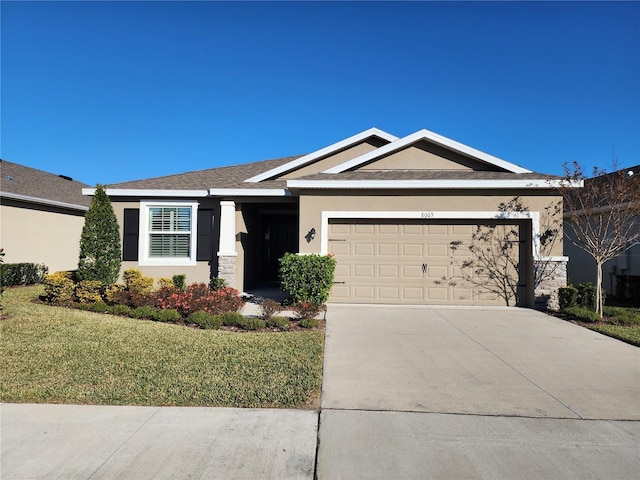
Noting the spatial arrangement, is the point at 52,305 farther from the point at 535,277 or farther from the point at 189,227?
the point at 535,277

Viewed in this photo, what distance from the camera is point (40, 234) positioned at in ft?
49.6

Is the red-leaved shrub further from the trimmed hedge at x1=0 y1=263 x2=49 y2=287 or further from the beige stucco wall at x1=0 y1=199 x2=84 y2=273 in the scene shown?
the beige stucco wall at x1=0 y1=199 x2=84 y2=273

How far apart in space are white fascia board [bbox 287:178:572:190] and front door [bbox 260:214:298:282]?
4902 mm

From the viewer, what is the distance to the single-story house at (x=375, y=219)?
34.3ft

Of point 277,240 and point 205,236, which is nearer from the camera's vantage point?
point 205,236

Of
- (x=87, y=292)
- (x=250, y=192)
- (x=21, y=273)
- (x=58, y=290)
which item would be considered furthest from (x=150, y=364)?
(x=21, y=273)

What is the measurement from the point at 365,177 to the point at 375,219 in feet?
4.06

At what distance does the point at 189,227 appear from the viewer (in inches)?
484

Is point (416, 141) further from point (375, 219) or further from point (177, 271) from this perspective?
point (177, 271)

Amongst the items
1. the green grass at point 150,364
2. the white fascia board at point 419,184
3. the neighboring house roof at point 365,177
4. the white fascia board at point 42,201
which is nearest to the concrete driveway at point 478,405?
the green grass at point 150,364

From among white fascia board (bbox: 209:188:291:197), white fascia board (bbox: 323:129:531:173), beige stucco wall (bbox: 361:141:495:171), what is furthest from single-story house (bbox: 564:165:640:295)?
white fascia board (bbox: 209:188:291:197)

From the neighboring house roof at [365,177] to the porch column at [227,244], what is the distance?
501mm

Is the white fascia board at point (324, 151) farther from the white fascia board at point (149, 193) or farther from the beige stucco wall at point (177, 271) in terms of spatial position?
the beige stucco wall at point (177, 271)

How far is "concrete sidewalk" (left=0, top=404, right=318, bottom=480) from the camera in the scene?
300cm
